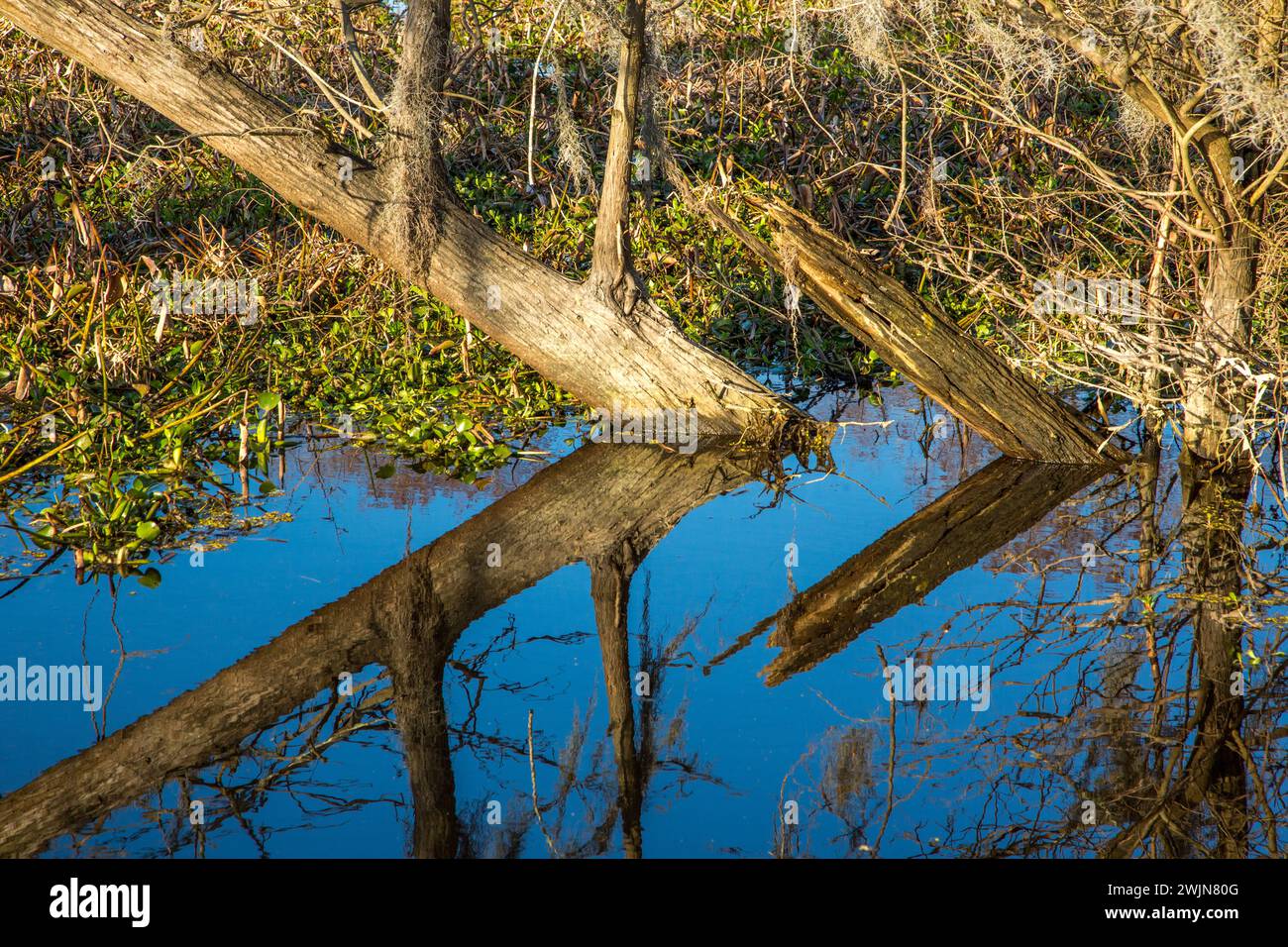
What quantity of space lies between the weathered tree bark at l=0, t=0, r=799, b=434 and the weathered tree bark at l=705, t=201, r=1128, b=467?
0.78 meters

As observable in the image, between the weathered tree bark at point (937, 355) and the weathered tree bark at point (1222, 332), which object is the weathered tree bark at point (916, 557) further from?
the weathered tree bark at point (1222, 332)

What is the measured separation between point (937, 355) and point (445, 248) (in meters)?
3.21

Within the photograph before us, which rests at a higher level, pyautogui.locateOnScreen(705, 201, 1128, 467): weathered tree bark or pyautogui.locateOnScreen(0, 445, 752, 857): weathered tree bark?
pyautogui.locateOnScreen(705, 201, 1128, 467): weathered tree bark

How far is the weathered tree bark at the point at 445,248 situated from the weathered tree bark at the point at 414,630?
0.46 m

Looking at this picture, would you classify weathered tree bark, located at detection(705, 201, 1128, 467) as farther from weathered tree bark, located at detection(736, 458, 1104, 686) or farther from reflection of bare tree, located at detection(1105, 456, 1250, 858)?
reflection of bare tree, located at detection(1105, 456, 1250, 858)

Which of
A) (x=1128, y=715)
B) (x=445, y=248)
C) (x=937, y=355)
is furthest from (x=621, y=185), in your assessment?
(x=1128, y=715)

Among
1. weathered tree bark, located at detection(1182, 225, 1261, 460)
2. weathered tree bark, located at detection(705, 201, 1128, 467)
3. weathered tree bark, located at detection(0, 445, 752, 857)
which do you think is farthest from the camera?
weathered tree bark, located at detection(705, 201, 1128, 467)

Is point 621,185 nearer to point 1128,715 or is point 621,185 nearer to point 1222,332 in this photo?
point 1222,332

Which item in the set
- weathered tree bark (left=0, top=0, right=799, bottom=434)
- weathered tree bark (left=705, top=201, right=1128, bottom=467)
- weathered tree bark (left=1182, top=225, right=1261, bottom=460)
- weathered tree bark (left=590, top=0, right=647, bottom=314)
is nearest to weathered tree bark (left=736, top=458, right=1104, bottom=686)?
weathered tree bark (left=705, top=201, right=1128, bottom=467)

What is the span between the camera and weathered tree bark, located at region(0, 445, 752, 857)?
4.04 metres

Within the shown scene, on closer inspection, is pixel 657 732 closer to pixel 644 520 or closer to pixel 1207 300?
pixel 644 520

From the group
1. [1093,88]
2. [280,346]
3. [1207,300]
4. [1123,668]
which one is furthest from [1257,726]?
[1093,88]

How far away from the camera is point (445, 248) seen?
826 centimetres

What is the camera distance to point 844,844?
12.3 ft
